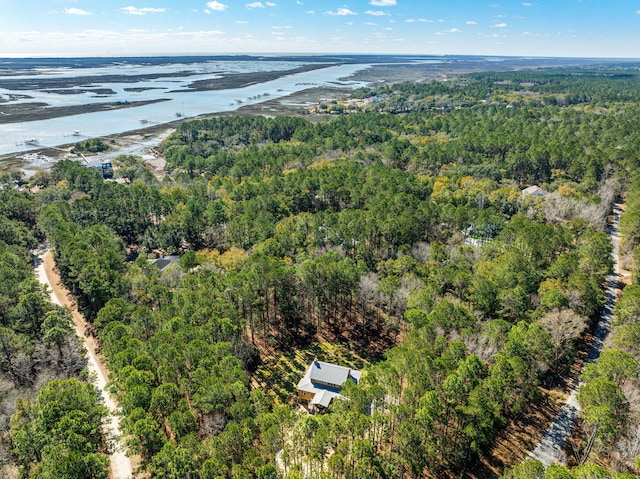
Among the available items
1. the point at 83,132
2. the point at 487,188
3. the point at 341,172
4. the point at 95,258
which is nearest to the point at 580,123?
the point at 487,188

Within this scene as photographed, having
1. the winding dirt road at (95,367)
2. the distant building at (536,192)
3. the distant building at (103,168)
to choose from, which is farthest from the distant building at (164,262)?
the distant building at (536,192)

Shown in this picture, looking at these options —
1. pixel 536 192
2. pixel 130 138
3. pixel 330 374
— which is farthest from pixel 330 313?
pixel 130 138

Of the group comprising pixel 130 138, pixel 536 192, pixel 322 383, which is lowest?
pixel 322 383

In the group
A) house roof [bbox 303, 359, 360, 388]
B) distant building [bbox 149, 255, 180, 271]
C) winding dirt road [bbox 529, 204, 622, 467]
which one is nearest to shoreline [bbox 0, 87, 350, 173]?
distant building [bbox 149, 255, 180, 271]

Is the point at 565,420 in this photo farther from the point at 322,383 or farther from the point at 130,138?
the point at 130,138

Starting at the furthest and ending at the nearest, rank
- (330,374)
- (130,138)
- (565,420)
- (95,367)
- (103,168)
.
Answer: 1. (130,138)
2. (103,168)
3. (95,367)
4. (330,374)
5. (565,420)

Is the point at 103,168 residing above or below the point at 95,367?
above
